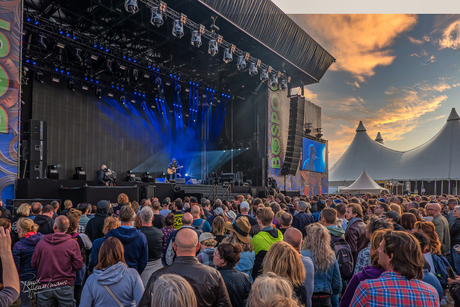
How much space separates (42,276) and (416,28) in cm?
3318

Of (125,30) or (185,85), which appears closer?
(125,30)

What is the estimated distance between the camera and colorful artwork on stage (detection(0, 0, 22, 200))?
8.63 metres

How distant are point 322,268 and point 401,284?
3.47 feet

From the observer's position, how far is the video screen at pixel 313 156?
21.4 m

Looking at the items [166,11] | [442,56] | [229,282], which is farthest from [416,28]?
[229,282]

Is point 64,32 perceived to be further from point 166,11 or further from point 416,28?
point 416,28

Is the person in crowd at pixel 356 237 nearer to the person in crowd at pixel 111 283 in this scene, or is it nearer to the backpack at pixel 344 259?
the backpack at pixel 344 259

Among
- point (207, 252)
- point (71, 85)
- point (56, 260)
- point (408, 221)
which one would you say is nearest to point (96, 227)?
point (56, 260)

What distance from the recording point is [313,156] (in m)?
22.2

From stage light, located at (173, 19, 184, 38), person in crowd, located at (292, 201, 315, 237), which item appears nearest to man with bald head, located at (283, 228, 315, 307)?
person in crowd, located at (292, 201, 315, 237)

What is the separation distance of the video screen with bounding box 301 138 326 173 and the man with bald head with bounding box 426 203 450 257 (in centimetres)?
1611

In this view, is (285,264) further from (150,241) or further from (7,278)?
(150,241)

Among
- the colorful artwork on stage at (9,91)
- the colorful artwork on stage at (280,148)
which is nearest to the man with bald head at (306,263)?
the colorful artwork on stage at (9,91)

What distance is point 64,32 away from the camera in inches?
460
